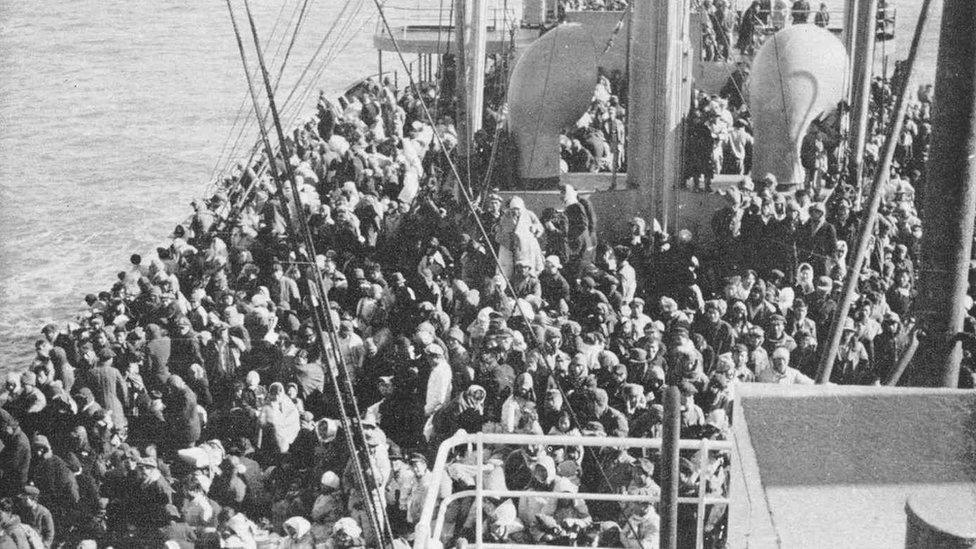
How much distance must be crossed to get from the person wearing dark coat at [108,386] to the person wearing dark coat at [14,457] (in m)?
0.84

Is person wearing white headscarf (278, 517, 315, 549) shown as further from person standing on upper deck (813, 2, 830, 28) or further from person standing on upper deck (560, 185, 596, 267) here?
person standing on upper deck (813, 2, 830, 28)

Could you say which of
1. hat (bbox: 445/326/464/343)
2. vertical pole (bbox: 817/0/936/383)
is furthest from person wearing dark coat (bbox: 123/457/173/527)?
vertical pole (bbox: 817/0/936/383)

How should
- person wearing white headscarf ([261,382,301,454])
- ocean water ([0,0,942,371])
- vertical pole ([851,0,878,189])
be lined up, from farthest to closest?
1. ocean water ([0,0,942,371])
2. vertical pole ([851,0,878,189])
3. person wearing white headscarf ([261,382,301,454])

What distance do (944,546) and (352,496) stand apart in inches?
242

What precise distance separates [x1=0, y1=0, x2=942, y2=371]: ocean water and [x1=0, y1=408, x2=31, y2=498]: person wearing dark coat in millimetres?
13127

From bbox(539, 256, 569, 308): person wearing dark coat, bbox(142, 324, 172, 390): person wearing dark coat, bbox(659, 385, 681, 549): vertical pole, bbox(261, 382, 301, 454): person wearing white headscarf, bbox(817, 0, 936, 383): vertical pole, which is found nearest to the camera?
bbox(659, 385, 681, 549): vertical pole

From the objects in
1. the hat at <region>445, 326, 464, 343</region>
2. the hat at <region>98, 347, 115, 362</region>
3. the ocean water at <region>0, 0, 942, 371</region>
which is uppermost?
the hat at <region>445, 326, 464, 343</region>

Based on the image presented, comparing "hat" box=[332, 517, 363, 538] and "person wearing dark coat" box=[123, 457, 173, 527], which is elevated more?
"hat" box=[332, 517, 363, 538]

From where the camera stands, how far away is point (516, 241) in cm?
1295

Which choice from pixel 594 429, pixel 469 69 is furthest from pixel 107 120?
pixel 594 429

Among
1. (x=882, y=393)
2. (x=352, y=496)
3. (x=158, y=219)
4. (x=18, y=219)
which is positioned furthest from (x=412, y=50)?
(x=882, y=393)

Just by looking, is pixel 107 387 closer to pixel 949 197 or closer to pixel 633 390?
pixel 633 390

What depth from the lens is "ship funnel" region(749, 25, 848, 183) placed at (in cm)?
1709

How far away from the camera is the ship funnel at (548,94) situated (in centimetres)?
1645
